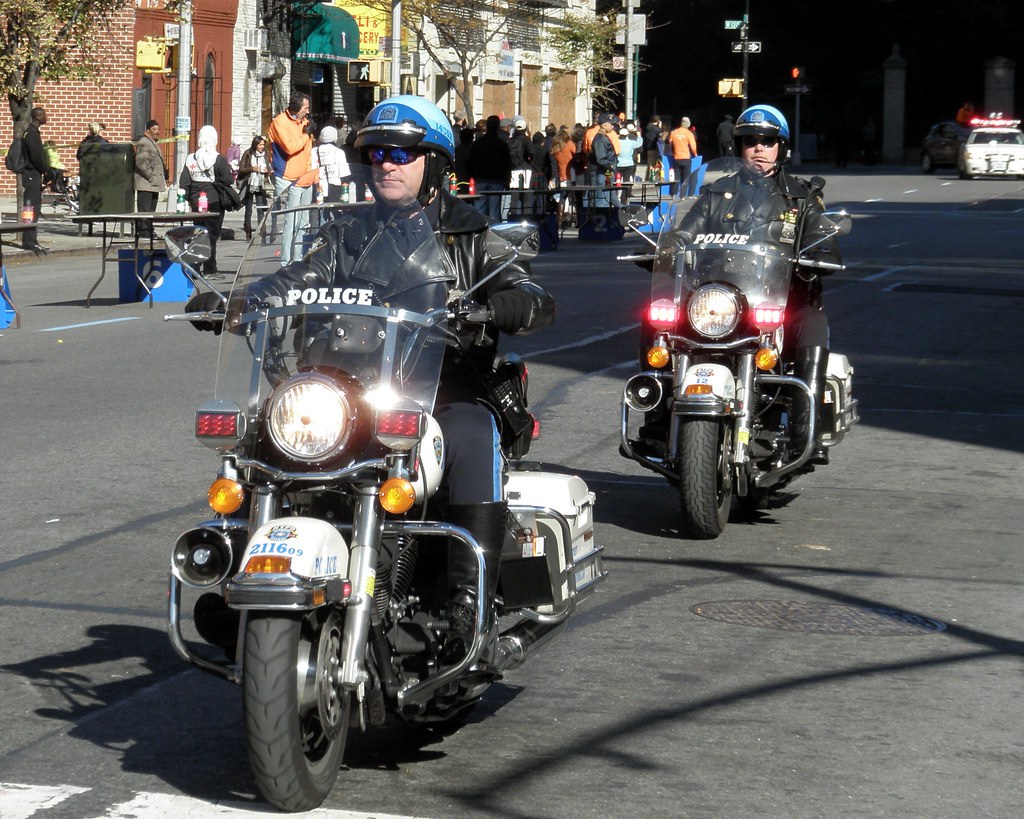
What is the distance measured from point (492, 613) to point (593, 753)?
1.90ft

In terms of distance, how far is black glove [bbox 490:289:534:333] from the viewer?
4840 millimetres

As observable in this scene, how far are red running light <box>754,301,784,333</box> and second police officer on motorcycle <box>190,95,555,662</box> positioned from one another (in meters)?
3.11

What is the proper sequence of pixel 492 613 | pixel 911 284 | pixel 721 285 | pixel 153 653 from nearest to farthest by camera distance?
pixel 492 613
pixel 153 653
pixel 721 285
pixel 911 284

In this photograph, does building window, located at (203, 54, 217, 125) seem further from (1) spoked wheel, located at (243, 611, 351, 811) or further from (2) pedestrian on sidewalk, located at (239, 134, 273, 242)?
(1) spoked wheel, located at (243, 611, 351, 811)

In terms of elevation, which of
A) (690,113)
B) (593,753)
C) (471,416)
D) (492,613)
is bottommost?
(593,753)

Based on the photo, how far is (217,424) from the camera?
448 centimetres

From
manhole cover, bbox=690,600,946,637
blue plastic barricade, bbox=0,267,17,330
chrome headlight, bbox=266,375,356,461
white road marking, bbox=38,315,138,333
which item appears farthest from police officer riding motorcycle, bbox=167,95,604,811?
blue plastic barricade, bbox=0,267,17,330

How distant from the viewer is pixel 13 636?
20.6 feet

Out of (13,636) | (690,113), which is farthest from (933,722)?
(690,113)

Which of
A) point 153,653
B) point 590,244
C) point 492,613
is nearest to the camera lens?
point 492,613

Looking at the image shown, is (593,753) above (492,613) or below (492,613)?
below

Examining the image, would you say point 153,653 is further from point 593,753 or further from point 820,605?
point 820,605

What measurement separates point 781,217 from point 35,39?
21.7 metres

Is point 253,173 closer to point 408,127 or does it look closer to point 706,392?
point 706,392
